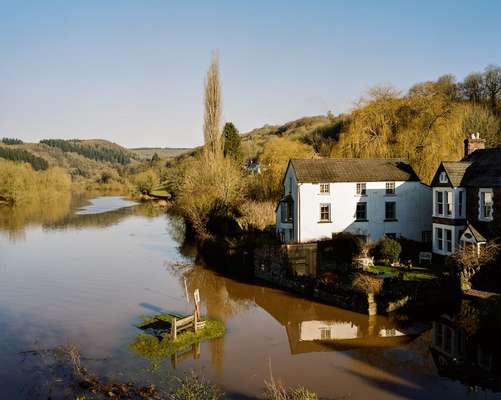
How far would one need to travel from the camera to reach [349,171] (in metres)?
32.9

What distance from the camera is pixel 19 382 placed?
1591 centimetres

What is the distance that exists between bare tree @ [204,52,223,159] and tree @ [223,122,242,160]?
27.5 ft

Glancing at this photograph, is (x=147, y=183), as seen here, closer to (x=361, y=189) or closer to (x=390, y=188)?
(x=361, y=189)

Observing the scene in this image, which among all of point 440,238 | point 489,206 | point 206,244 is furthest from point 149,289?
point 489,206

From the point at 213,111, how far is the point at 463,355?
3891cm

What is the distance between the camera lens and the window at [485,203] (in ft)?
84.8

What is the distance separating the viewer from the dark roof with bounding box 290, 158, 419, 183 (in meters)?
32.1

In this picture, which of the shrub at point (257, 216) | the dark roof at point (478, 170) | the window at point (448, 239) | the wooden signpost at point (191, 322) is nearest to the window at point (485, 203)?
the dark roof at point (478, 170)

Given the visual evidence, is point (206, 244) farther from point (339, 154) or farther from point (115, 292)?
point (339, 154)

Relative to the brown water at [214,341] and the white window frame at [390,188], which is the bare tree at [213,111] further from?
the white window frame at [390,188]

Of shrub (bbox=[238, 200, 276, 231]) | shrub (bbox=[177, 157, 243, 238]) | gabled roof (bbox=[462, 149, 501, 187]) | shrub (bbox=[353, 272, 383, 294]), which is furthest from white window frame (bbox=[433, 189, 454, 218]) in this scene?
shrub (bbox=[177, 157, 243, 238])

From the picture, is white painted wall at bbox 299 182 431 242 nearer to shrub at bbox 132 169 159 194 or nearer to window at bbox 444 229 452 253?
A: window at bbox 444 229 452 253

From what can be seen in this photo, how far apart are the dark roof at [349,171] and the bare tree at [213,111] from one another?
18247 millimetres

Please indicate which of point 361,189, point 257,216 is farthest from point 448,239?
point 257,216
